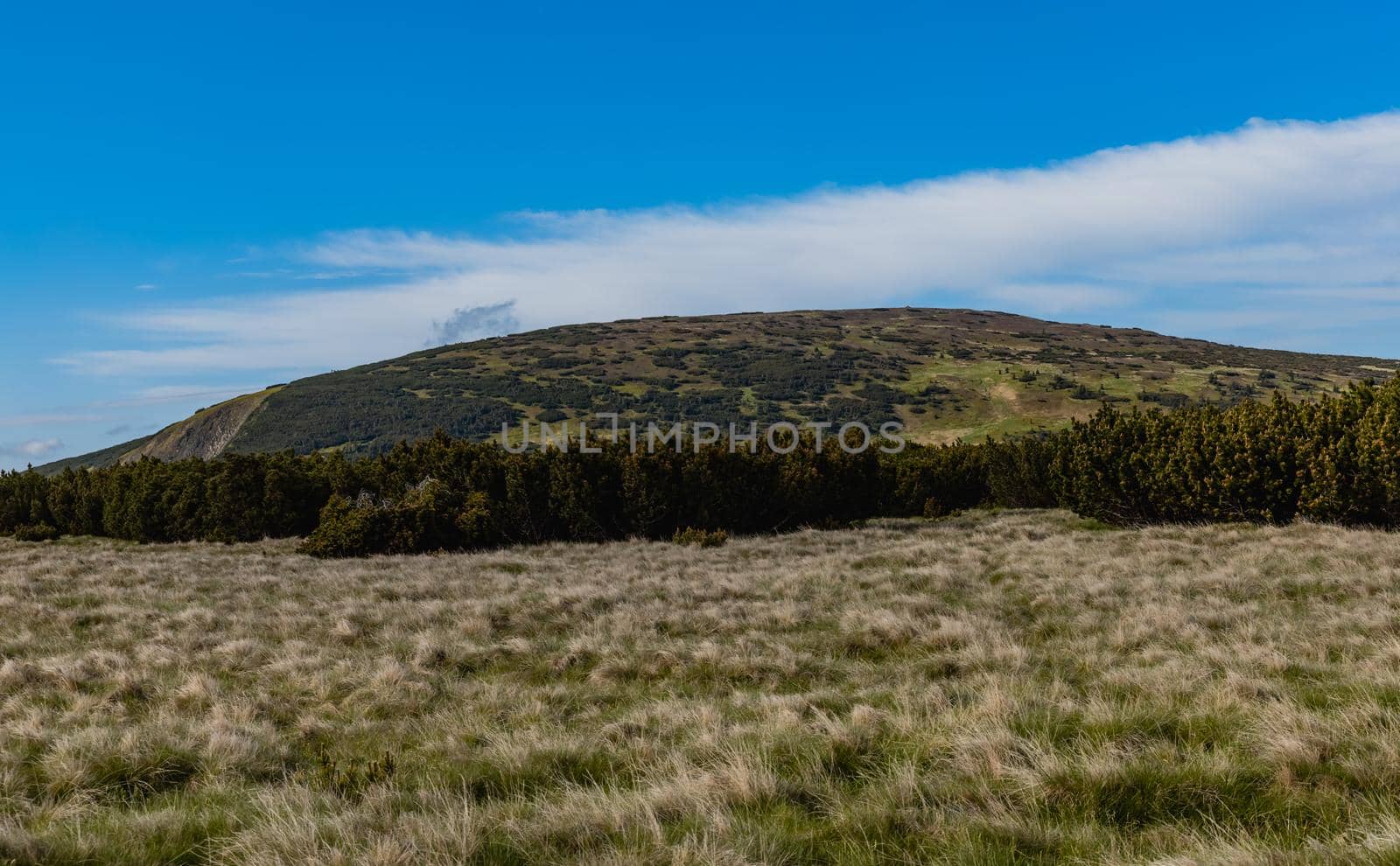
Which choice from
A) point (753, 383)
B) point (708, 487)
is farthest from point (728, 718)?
point (753, 383)

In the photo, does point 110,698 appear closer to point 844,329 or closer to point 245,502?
point 245,502

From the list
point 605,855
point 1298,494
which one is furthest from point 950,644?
point 1298,494

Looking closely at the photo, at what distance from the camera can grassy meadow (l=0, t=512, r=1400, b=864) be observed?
390 centimetres

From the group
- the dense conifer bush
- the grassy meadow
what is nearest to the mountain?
the dense conifer bush

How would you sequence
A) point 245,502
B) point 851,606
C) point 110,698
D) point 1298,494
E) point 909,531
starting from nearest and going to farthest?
point 110,698 → point 851,606 → point 1298,494 → point 909,531 → point 245,502

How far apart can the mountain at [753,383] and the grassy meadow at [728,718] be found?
66.2 metres

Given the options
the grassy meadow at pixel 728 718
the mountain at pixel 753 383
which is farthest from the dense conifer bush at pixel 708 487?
the mountain at pixel 753 383

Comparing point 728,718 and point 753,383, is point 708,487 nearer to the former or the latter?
point 728,718

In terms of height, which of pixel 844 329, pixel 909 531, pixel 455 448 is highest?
pixel 844 329

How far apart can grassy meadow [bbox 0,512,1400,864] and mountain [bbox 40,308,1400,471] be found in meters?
66.2

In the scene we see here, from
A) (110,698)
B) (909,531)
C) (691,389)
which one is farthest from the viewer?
(691,389)

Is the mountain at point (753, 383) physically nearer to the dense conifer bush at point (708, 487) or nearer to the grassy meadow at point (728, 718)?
the dense conifer bush at point (708, 487)

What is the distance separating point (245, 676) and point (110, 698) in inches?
46.2

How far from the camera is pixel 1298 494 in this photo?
1775 cm
